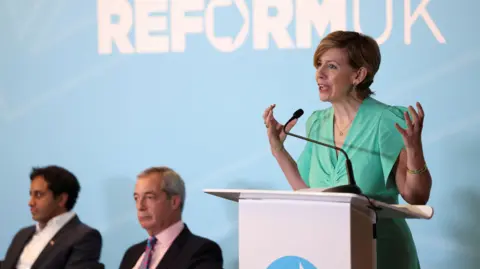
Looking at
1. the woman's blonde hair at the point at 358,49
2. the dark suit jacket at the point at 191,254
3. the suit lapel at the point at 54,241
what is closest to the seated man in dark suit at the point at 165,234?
the dark suit jacket at the point at 191,254

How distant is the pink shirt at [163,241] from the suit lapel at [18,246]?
2.65 feet

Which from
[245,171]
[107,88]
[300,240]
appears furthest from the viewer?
[107,88]

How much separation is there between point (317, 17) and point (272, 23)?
0.78 feet

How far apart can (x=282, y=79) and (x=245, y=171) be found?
20.2 inches

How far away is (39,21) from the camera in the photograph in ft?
15.2

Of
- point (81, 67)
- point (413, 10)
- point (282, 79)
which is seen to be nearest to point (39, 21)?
point (81, 67)

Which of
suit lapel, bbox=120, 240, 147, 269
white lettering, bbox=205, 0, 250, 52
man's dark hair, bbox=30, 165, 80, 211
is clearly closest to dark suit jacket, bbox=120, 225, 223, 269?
suit lapel, bbox=120, 240, 147, 269

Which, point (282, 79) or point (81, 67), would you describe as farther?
point (81, 67)

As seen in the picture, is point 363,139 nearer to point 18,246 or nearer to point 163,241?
point 163,241

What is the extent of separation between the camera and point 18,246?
4055 millimetres

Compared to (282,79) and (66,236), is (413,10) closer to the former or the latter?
(282,79)

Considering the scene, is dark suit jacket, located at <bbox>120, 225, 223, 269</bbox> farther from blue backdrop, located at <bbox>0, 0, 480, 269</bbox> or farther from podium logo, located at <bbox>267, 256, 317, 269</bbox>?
podium logo, located at <bbox>267, 256, 317, 269</bbox>

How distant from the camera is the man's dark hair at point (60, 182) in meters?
4.09

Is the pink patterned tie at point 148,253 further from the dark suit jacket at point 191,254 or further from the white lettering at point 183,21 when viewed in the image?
the white lettering at point 183,21
